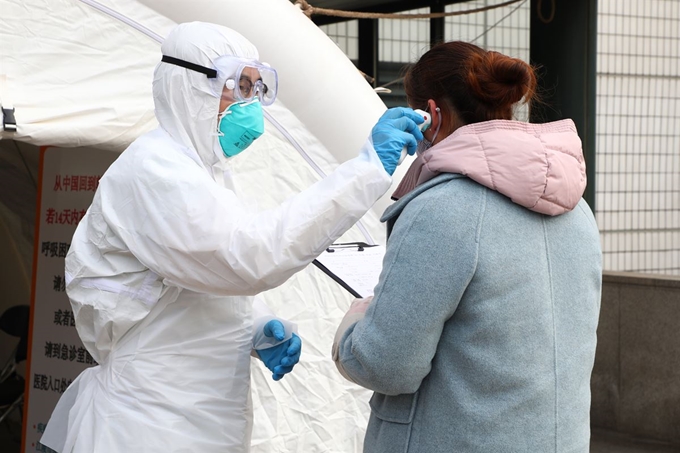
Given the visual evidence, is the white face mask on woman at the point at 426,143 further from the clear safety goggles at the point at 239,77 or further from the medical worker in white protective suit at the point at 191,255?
the clear safety goggles at the point at 239,77

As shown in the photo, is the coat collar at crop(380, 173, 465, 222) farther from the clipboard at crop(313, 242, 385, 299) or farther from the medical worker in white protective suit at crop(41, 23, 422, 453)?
the clipboard at crop(313, 242, 385, 299)

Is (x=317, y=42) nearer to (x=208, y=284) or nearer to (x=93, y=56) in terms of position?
(x=93, y=56)

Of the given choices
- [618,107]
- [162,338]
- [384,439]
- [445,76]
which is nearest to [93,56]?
[162,338]

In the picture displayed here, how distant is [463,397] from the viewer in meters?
1.51

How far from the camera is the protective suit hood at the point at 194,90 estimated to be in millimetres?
1983

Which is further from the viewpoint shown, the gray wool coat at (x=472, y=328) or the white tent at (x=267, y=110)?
the white tent at (x=267, y=110)

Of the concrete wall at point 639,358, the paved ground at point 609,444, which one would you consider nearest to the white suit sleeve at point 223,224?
the paved ground at point 609,444

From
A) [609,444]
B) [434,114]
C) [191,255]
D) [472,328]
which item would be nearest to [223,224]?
[191,255]

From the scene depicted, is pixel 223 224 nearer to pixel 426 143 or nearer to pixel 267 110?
pixel 426 143

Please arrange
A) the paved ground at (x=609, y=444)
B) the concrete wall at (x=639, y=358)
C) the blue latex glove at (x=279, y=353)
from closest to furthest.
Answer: the blue latex glove at (x=279, y=353) → the paved ground at (x=609, y=444) → the concrete wall at (x=639, y=358)

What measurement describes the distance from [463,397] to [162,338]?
79 cm

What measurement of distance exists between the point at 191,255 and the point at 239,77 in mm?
474

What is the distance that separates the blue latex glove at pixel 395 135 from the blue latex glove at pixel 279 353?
50 centimetres

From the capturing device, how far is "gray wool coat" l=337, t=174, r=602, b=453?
1464 millimetres
